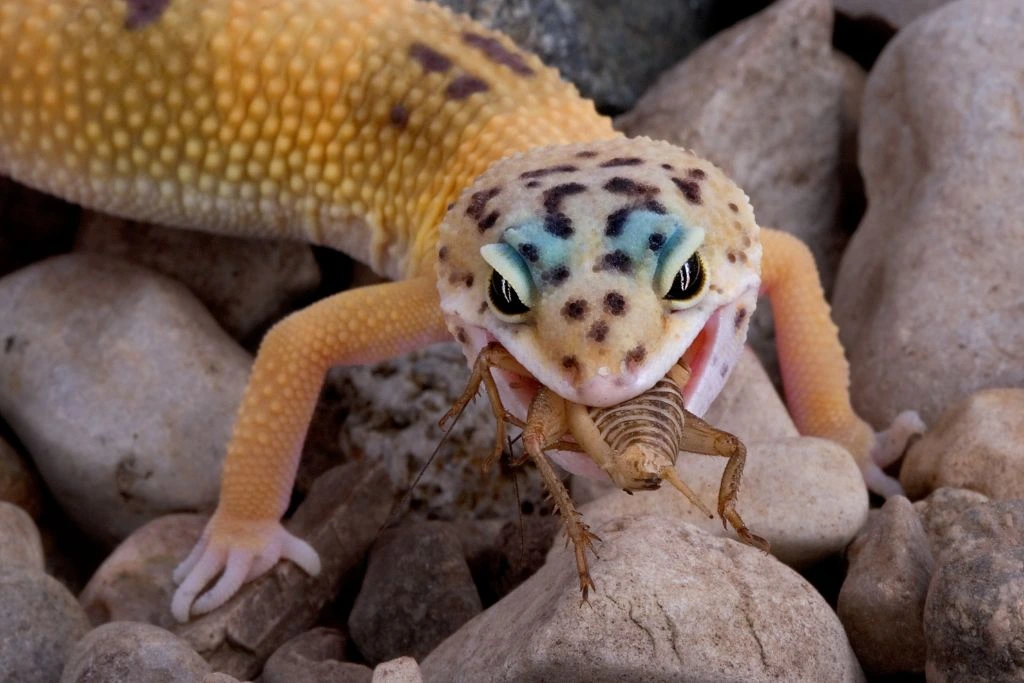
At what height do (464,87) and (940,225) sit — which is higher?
(940,225)

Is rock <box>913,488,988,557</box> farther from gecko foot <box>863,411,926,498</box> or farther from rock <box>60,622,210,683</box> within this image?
rock <box>60,622,210,683</box>

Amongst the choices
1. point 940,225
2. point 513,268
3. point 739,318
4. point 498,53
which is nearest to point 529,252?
point 513,268

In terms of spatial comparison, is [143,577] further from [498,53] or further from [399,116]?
[498,53]

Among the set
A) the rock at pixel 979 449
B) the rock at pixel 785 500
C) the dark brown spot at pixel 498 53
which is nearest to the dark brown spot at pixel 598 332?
the rock at pixel 785 500

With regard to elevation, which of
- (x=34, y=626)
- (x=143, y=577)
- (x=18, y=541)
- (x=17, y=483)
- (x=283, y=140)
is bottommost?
(x=17, y=483)

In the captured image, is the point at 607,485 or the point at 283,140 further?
the point at 283,140

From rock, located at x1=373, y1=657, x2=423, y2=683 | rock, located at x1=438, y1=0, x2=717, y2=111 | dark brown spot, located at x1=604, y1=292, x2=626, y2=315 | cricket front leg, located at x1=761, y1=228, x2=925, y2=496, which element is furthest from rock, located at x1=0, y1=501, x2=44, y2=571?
rock, located at x1=438, y1=0, x2=717, y2=111

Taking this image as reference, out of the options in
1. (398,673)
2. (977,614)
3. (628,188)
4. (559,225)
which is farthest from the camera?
(628,188)

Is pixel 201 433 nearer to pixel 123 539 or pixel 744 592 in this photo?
pixel 123 539
